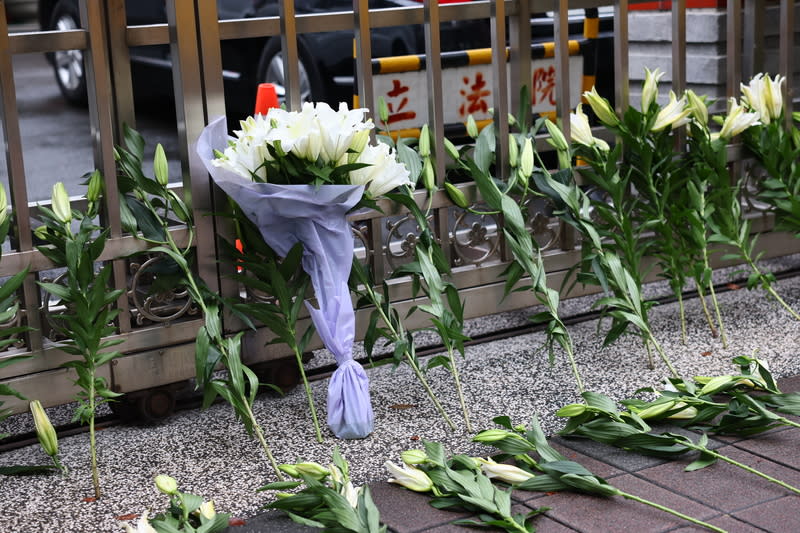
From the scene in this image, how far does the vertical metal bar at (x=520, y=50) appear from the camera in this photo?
3.57m

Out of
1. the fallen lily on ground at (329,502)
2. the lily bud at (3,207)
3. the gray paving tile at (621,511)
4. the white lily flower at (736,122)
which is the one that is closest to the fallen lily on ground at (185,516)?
the fallen lily on ground at (329,502)

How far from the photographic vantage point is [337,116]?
286 centimetres

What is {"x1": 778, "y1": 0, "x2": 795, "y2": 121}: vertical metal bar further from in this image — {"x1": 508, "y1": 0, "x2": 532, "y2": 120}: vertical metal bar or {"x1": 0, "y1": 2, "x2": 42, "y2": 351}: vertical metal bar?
{"x1": 0, "y1": 2, "x2": 42, "y2": 351}: vertical metal bar

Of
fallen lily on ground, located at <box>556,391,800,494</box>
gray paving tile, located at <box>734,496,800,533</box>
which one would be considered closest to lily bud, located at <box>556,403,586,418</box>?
fallen lily on ground, located at <box>556,391,800,494</box>

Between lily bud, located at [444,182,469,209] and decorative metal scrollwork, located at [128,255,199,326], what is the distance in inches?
34.3

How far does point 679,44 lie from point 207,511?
245cm

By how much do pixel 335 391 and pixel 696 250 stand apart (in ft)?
4.83

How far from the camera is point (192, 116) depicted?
3.04 m

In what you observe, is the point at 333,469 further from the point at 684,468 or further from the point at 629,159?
the point at 629,159

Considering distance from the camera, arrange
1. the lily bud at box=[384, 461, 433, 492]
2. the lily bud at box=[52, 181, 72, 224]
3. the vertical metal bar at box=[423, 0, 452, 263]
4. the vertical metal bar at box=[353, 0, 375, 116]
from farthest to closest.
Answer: the vertical metal bar at box=[423, 0, 452, 263] < the vertical metal bar at box=[353, 0, 375, 116] < the lily bud at box=[52, 181, 72, 224] < the lily bud at box=[384, 461, 433, 492]

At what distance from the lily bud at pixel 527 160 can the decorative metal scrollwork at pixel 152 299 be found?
1106 mm

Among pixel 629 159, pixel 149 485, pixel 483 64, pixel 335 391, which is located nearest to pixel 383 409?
pixel 335 391

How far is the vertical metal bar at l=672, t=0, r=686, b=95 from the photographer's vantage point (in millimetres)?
3836

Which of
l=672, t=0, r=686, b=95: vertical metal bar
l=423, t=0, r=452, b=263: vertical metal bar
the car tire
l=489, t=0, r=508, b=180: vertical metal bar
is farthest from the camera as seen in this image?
the car tire
